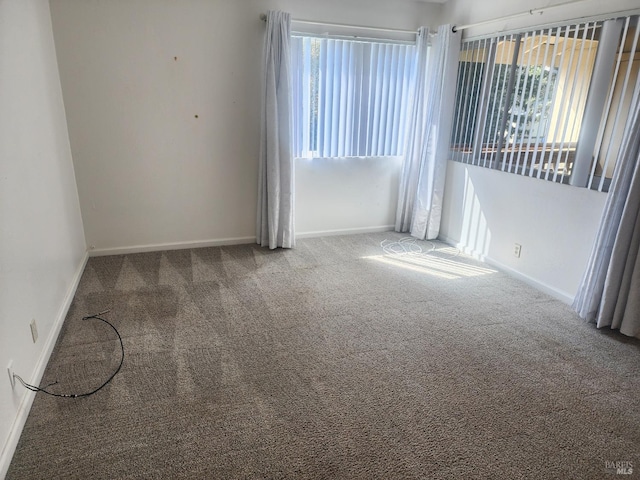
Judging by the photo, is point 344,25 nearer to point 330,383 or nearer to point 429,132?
point 429,132

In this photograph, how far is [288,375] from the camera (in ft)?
7.40

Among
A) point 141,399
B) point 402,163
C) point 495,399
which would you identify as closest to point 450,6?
point 402,163

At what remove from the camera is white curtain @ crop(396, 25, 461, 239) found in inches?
159

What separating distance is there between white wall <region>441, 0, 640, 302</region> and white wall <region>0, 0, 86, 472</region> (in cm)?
350

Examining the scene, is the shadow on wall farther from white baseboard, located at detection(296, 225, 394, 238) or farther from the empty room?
white baseboard, located at detection(296, 225, 394, 238)

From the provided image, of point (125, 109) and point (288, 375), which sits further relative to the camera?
point (125, 109)

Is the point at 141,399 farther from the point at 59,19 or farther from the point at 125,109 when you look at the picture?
the point at 59,19

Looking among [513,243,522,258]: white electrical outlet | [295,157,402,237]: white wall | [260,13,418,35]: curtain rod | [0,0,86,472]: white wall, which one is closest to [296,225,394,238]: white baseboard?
[295,157,402,237]: white wall

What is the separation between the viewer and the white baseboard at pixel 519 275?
10.5ft

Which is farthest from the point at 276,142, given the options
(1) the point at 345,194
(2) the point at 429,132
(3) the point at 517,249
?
(3) the point at 517,249

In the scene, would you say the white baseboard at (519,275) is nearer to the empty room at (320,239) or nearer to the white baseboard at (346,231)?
the empty room at (320,239)

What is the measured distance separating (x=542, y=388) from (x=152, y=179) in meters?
3.43

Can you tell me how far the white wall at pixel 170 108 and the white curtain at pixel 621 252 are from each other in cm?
253

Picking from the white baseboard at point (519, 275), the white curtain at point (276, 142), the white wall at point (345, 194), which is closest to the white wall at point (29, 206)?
the white curtain at point (276, 142)
